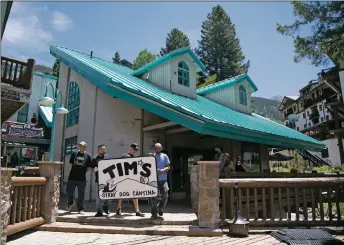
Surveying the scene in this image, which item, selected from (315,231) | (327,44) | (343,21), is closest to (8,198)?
(315,231)

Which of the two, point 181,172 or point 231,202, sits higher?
point 181,172

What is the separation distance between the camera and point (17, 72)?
10.1 m

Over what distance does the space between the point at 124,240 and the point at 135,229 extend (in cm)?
64

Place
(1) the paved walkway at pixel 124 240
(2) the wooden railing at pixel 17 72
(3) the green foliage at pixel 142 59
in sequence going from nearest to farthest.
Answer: (1) the paved walkway at pixel 124 240 → (2) the wooden railing at pixel 17 72 → (3) the green foliage at pixel 142 59

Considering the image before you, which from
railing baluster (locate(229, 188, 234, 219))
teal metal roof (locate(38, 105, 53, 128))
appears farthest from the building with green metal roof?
teal metal roof (locate(38, 105, 53, 128))

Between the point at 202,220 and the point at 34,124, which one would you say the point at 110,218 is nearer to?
the point at 202,220

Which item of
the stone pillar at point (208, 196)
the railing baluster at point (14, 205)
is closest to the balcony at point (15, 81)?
the railing baluster at point (14, 205)

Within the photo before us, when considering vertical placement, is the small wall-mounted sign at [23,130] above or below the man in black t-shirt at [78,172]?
above

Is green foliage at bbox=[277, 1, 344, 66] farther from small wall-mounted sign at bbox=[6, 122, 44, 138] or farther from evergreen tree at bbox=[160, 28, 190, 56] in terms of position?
evergreen tree at bbox=[160, 28, 190, 56]

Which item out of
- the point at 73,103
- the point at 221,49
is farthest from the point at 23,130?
the point at 221,49

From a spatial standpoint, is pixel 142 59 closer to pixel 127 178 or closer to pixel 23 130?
pixel 23 130

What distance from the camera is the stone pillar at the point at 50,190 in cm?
645

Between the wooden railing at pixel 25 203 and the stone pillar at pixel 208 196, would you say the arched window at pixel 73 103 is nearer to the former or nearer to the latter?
the wooden railing at pixel 25 203

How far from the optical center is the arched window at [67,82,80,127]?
41.3ft
